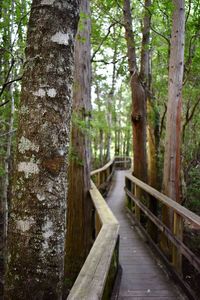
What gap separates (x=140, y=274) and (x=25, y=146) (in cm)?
358

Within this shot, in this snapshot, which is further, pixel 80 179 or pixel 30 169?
pixel 80 179

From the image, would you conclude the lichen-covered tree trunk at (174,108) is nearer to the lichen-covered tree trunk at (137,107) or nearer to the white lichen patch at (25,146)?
the lichen-covered tree trunk at (137,107)

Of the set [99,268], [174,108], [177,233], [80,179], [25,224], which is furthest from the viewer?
[174,108]

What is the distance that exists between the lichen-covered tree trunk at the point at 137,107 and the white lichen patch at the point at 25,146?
25.8 ft

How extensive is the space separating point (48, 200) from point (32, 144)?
0.28m

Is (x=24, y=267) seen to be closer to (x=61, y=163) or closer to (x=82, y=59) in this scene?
(x=61, y=163)

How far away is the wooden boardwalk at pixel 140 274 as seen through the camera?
3.83m

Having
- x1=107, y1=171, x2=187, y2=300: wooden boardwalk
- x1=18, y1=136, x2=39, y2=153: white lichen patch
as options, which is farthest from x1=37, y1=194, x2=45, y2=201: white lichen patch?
x1=107, y1=171, x2=187, y2=300: wooden boardwalk

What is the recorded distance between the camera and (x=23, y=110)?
5.09ft

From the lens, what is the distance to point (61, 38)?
156 cm

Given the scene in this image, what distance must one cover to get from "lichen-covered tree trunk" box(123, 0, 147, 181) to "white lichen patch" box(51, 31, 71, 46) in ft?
24.9

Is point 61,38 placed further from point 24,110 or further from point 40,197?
point 40,197

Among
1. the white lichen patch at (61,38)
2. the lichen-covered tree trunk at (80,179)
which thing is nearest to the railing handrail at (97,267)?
the white lichen patch at (61,38)

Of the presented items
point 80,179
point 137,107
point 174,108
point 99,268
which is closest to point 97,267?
point 99,268
